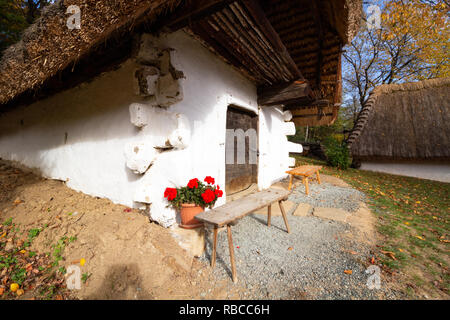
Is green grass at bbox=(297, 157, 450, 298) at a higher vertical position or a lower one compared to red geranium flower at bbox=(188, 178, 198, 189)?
lower

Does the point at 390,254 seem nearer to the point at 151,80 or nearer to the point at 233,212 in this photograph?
the point at 233,212

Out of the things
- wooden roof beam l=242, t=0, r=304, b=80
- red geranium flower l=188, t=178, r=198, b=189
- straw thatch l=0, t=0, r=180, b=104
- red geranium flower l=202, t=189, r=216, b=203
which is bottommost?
red geranium flower l=202, t=189, r=216, b=203

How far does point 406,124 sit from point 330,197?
623 centimetres

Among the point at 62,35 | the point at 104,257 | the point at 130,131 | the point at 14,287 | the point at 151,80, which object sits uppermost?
the point at 62,35

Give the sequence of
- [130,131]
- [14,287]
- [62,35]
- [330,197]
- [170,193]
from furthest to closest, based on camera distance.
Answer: [330,197] → [130,131] → [170,193] → [62,35] → [14,287]

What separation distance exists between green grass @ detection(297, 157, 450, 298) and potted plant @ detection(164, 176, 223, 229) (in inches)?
80.5

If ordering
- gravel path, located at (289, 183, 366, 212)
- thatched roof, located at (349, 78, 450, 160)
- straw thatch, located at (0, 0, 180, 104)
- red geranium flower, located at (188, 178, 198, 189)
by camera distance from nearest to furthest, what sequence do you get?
straw thatch, located at (0, 0, 180, 104) < red geranium flower, located at (188, 178, 198, 189) < gravel path, located at (289, 183, 366, 212) < thatched roof, located at (349, 78, 450, 160)

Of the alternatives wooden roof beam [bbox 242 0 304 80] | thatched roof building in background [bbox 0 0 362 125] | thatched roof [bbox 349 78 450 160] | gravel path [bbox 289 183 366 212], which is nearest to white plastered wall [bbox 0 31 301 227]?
thatched roof building in background [bbox 0 0 362 125]

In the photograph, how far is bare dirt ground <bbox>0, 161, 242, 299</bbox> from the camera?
155 cm

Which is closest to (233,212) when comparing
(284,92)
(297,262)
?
(297,262)

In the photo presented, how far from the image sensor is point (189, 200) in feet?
7.02

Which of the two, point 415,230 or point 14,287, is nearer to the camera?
point 14,287

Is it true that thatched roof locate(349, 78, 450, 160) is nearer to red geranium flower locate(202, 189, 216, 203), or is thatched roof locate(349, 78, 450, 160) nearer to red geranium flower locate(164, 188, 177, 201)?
red geranium flower locate(202, 189, 216, 203)
